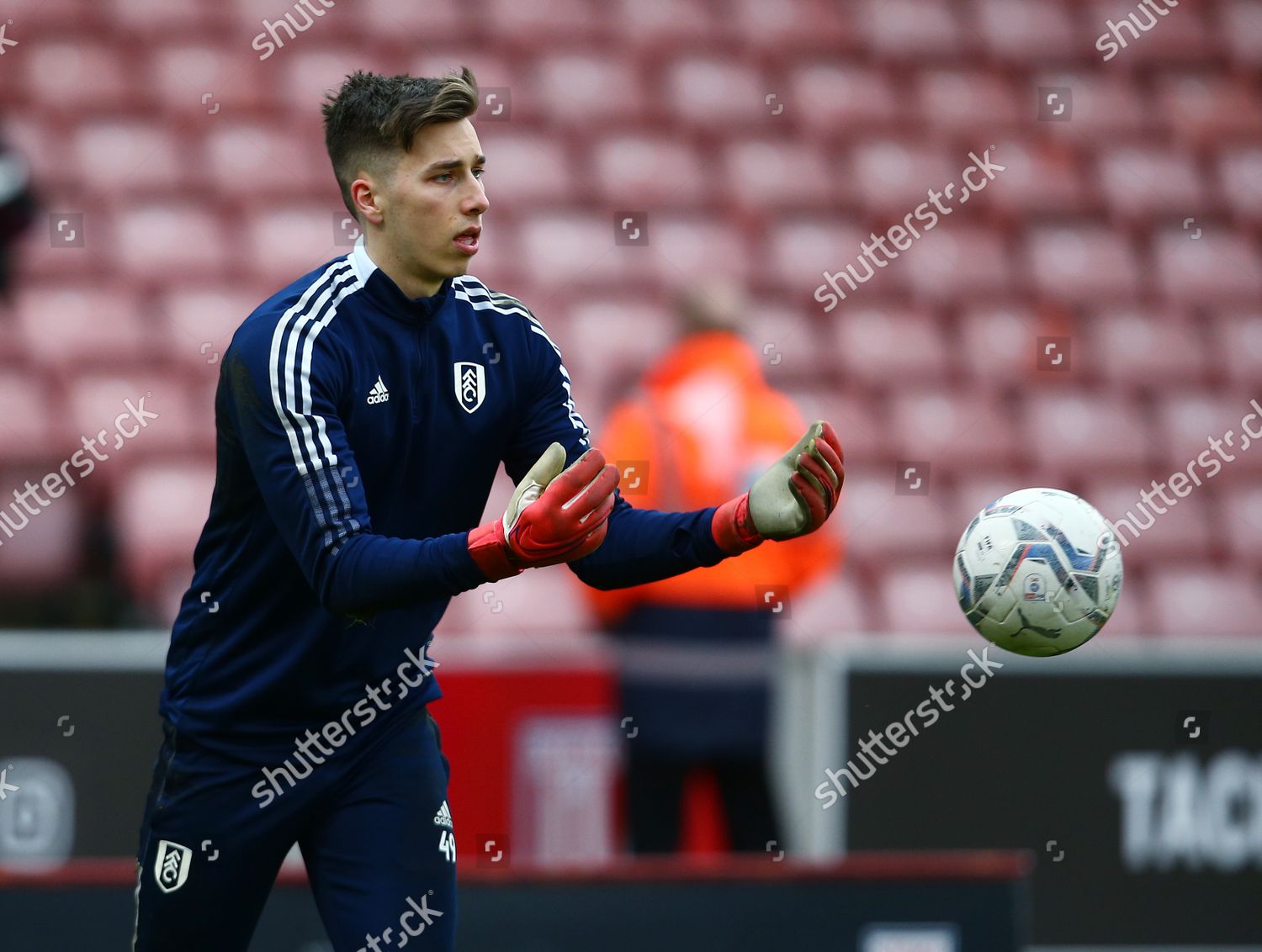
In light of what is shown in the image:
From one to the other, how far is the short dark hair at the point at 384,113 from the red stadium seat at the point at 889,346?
559 centimetres

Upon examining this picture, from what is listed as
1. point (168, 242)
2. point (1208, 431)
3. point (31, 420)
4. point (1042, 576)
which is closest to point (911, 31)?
Result: point (1208, 431)

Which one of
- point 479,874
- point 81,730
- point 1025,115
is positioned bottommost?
point 479,874

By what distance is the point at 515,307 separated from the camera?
11.8ft

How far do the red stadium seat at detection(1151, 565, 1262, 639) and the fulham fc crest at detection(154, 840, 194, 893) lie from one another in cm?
588

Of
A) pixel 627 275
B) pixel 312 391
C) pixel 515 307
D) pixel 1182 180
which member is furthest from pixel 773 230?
pixel 312 391

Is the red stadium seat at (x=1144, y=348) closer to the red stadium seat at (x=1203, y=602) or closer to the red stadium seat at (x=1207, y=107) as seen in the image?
the red stadium seat at (x=1203, y=602)

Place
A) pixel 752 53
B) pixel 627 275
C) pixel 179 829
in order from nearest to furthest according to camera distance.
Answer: pixel 179 829 → pixel 627 275 → pixel 752 53

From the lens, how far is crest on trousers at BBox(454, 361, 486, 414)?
3369 millimetres

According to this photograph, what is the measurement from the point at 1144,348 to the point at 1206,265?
2.66 feet

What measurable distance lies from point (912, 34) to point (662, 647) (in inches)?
215

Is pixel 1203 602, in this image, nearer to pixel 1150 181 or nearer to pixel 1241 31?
pixel 1150 181

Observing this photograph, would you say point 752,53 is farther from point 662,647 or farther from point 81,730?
point 81,730

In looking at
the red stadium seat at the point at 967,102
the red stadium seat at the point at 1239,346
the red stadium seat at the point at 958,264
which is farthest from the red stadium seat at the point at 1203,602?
the red stadium seat at the point at 967,102

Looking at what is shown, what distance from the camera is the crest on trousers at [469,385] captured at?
3369 millimetres
